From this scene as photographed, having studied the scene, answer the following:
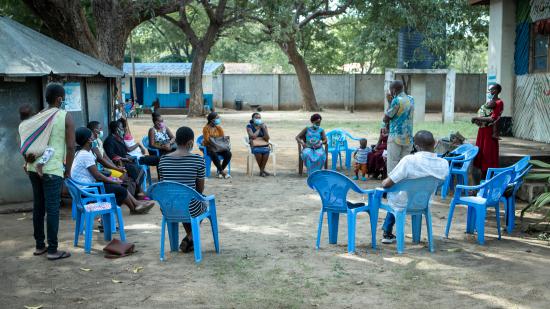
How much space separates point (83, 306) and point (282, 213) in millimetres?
3974

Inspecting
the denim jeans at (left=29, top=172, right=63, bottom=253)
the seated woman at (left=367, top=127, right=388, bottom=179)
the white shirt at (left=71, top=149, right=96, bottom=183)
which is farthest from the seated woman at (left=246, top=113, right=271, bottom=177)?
the denim jeans at (left=29, top=172, right=63, bottom=253)

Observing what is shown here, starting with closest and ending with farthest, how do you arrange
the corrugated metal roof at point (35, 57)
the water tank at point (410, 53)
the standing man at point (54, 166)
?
the standing man at point (54, 166), the corrugated metal roof at point (35, 57), the water tank at point (410, 53)

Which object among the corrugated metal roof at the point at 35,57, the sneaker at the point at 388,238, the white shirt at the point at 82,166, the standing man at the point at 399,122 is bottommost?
the sneaker at the point at 388,238

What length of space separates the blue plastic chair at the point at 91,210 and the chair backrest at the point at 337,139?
6.41 metres

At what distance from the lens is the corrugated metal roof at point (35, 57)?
27.6 ft

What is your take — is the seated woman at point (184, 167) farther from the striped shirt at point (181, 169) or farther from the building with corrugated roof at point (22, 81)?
the building with corrugated roof at point (22, 81)

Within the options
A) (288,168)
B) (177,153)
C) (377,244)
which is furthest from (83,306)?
(288,168)

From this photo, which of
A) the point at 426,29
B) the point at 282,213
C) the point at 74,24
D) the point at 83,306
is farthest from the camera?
the point at 426,29

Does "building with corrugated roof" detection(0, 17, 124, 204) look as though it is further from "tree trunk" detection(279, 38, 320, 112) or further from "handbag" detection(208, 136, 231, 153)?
"tree trunk" detection(279, 38, 320, 112)

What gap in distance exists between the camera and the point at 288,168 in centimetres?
1291

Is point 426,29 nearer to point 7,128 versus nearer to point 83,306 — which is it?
point 7,128

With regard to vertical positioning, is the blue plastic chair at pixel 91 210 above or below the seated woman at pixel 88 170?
below

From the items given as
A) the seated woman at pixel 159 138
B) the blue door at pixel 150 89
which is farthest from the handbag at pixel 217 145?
the blue door at pixel 150 89

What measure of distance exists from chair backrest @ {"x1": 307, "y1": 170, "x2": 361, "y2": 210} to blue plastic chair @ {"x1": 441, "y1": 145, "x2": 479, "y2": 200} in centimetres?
346
